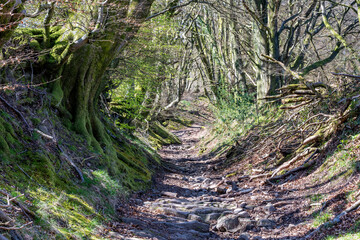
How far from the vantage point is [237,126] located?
18047 mm

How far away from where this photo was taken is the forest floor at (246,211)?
242 inches

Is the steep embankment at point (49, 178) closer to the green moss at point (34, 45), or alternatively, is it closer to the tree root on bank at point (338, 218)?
the green moss at point (34, 45)

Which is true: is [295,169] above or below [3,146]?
below

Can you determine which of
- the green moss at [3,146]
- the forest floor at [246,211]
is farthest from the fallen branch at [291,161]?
the green moss at [3,146]

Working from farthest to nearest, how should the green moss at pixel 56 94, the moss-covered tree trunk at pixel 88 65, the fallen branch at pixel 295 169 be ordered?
1. the fallen branch at pixel 295 169
2. the moss-covered tree trunk at pixel 88 65
3. the green moss at pixel 56 94

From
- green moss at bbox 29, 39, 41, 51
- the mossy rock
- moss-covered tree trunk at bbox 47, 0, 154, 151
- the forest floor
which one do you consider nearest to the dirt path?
the forest floor

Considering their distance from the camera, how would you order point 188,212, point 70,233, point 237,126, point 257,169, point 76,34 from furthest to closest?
1. point 237,126
2. point 257,169
3. point 76,34
4. point 188,212
5. point 70,233

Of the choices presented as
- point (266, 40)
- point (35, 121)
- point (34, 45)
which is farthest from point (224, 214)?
point (266, 40)

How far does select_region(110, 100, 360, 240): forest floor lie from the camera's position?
6.15 m

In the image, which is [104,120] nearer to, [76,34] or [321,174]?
[76,34]

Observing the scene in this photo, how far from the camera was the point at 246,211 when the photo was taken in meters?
7.97

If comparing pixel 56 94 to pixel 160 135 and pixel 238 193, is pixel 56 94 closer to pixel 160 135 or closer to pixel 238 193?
pixel 238 193

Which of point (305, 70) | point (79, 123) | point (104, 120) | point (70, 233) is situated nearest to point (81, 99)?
point (79, 123)

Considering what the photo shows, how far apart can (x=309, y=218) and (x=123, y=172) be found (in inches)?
229
